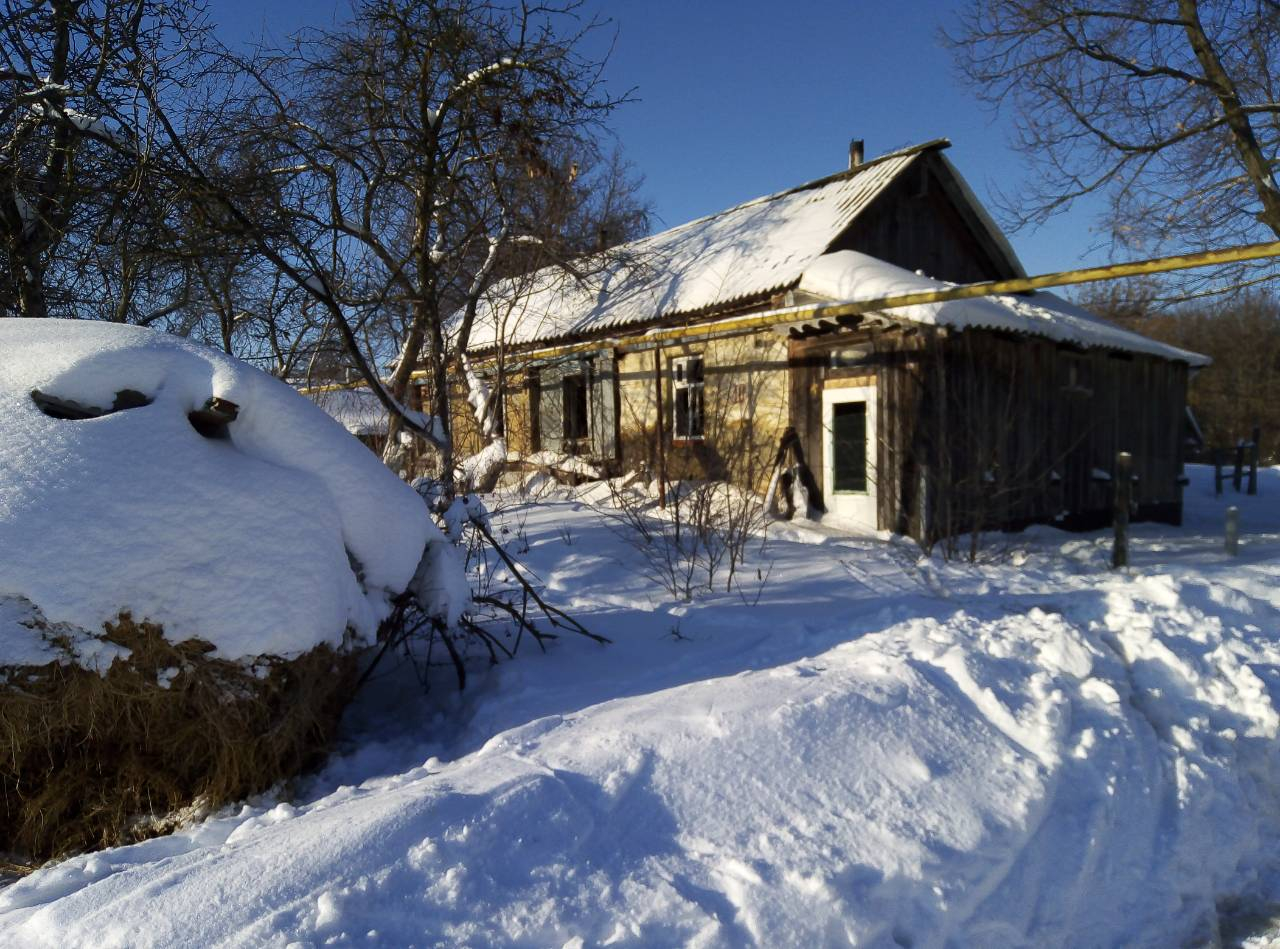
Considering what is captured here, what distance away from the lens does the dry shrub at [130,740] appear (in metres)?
2.79

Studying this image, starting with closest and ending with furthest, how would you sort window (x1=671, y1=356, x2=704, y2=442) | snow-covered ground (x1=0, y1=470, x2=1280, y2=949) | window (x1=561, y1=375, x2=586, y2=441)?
snow-covered ground (x1=0, y1=470, x2=1280, y2=949) → window (x1=671, y1=356, x2=704, y2=442) → window (x1=561, y1=375, x2=586, y2=441)

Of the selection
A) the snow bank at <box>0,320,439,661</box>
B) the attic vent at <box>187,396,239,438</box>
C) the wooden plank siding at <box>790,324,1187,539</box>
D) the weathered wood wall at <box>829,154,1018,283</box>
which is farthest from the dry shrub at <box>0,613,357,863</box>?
the weathered wood wall at <box>829,154,1018,283</box>

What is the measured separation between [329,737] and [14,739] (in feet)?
3.89

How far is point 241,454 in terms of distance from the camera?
3.33 m

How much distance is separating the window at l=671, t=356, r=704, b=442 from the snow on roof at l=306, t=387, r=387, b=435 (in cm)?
433

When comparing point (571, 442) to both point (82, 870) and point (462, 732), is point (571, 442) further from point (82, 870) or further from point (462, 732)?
point (82, 870)

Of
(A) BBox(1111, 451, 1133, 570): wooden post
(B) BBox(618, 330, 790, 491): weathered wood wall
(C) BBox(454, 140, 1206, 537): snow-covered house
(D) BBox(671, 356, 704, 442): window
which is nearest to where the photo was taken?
(A) BBox(1111, 451, 1133, 570): wooden post

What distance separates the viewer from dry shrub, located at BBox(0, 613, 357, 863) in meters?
2.79

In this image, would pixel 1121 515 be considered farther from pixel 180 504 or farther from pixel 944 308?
pixel 180 504

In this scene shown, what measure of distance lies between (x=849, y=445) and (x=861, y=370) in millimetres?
927

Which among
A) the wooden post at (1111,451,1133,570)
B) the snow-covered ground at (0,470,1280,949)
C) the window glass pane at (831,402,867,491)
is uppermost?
the window glass pane at (831,402,867,491)

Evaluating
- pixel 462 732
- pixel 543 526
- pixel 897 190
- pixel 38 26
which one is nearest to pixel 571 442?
pixel 543 526

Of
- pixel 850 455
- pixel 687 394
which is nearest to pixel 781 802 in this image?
pixel 850 455

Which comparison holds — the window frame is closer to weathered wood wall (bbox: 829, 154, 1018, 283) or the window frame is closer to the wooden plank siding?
the wooden plank siding
